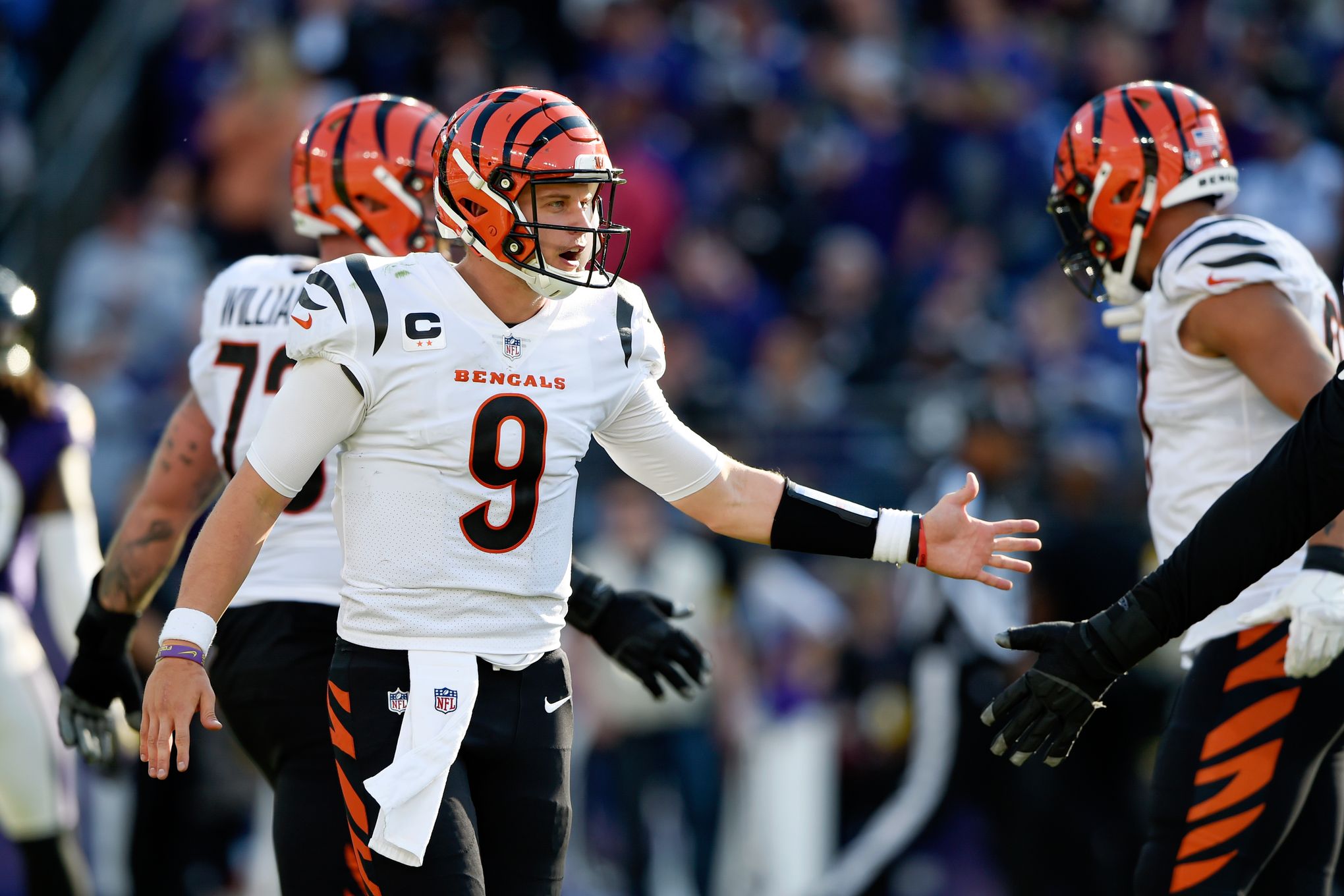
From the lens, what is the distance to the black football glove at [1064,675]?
376 cm

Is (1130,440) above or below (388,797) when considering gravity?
above

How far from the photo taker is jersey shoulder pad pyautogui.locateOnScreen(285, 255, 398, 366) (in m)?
3.50

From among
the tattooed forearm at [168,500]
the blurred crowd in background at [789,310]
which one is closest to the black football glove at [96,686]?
the tattooed forearm at [168,500]

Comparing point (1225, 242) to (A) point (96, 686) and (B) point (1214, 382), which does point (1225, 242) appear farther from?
(A) point (96, 686)

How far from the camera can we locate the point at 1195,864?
13.3 feet

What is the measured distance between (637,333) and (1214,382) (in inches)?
59.3

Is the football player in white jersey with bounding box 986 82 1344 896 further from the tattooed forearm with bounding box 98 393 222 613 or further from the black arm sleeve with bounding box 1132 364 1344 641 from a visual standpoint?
the tattooed forearm with bounding box 98 393 222 613

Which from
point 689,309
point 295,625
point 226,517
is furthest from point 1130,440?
point 226,517

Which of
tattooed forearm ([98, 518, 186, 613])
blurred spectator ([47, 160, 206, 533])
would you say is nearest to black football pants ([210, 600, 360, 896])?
tattooed forearm ([98, 518, 186, 613])

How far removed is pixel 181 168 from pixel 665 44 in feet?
10.6

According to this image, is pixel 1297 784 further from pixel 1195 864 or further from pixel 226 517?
pixel 226 517

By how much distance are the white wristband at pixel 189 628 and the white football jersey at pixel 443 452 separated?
32cm

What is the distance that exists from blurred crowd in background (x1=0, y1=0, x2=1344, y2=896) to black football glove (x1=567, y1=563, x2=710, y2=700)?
2.82 metres

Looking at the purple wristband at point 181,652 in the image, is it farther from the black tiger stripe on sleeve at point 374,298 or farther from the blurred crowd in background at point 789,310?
the blurred crowd in background at point 789,310
